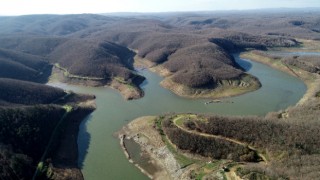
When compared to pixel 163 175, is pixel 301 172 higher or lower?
higher

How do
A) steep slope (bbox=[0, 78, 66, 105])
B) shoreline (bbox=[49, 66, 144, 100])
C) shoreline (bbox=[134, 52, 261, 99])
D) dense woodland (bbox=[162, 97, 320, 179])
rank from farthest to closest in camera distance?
shoreline (bbox=[49, 66, 144, 100])
shoreline (bbox=[134, 52, 261, 99])
steep slope (bbox=[0, 78, 66, 105])
dense woodland (bbox=[162, 97, 320, 179])

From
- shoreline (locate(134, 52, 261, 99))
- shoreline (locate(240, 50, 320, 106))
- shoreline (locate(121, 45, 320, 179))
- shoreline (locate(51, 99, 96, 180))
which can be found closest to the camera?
shoreline (locate(51, 99, 96, 180))

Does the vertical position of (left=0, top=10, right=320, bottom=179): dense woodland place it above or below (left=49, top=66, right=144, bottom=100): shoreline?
above

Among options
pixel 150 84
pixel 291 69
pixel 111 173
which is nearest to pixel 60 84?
pixel 150 84

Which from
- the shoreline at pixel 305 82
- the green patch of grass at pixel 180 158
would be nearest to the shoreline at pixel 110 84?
the shoreline at pixel 305 82

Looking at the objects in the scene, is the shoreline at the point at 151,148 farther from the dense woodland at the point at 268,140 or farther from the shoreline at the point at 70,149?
the shoreline at the point at 70,149

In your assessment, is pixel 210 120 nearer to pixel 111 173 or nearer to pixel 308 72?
pixel 111 173

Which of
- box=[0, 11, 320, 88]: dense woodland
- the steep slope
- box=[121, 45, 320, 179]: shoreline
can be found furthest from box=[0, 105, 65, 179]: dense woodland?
box=[0, 11, 320, 88]: dense woodland

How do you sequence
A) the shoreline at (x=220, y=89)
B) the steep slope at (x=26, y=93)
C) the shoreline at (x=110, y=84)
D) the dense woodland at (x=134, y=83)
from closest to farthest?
the dense woodland at (x=134, y=83), the steep slope at (x=26, y=93), the shoreline at (x=220, y=89), the shoreline at (x=110, y=84)

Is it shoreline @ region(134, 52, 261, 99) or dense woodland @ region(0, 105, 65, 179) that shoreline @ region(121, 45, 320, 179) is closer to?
shoreline @ region(134, 52, 261, 99)
